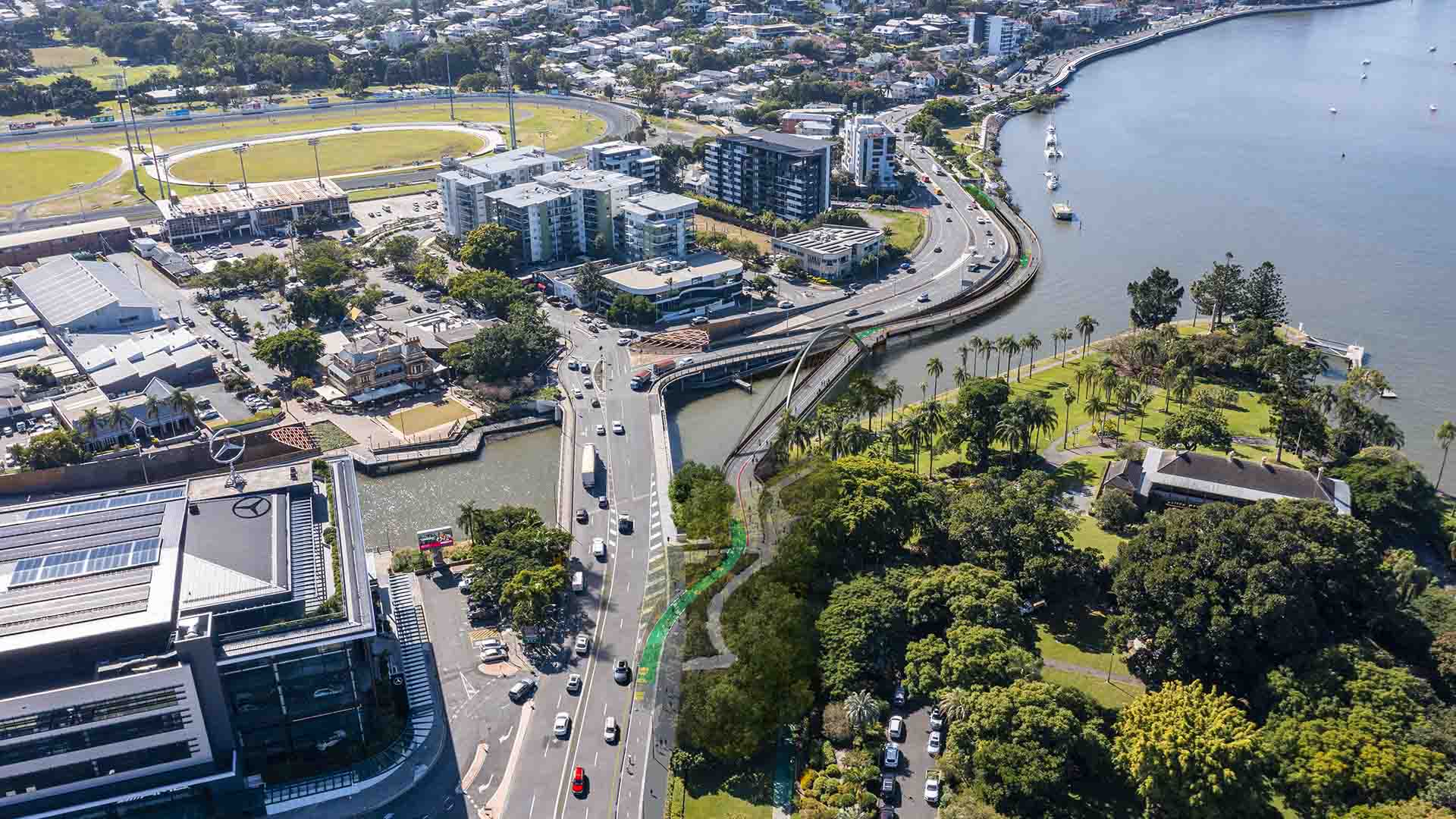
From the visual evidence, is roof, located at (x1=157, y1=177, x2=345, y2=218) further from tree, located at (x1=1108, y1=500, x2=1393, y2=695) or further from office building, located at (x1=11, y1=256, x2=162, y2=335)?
tree, located at (x1=1108, y1=500, x2=1393, y2=695)

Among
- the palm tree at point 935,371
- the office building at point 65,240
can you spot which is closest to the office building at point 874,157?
the palm tree at point 935,371

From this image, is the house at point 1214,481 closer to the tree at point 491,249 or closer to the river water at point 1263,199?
the river water at point 1263,199

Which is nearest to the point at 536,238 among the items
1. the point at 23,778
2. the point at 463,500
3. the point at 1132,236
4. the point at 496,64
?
the point at 463,500

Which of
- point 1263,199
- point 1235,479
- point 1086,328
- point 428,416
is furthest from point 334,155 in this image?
point 1235,479

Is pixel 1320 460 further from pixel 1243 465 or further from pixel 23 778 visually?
pixel 23 778

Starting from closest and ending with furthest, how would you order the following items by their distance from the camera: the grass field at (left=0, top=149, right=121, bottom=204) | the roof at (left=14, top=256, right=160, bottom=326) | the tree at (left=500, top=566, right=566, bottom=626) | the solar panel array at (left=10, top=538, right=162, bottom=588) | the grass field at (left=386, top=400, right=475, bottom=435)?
the solar panel array at (left=10, top=538, right=162, bottom=588) < the tree at (left=500, top=566, right=566, bottom=626) < the grass field at (left=386, top=400, right=475, bottom=435) < the roof at (left=14, top=256, right=160, bottom=326) < the grass field at (left=0, top=149, right=121, bottom=204)

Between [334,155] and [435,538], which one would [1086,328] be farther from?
[334,155]

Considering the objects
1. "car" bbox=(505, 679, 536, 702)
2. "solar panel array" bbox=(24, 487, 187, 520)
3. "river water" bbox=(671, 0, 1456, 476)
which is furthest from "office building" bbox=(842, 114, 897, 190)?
"solar panel array" bbox=(24, 487, 187, 520)

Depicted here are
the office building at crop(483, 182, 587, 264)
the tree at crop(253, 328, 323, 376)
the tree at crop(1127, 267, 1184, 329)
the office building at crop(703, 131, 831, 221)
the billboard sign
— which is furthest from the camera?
the office building at crop(703, 131, 831, 221)
